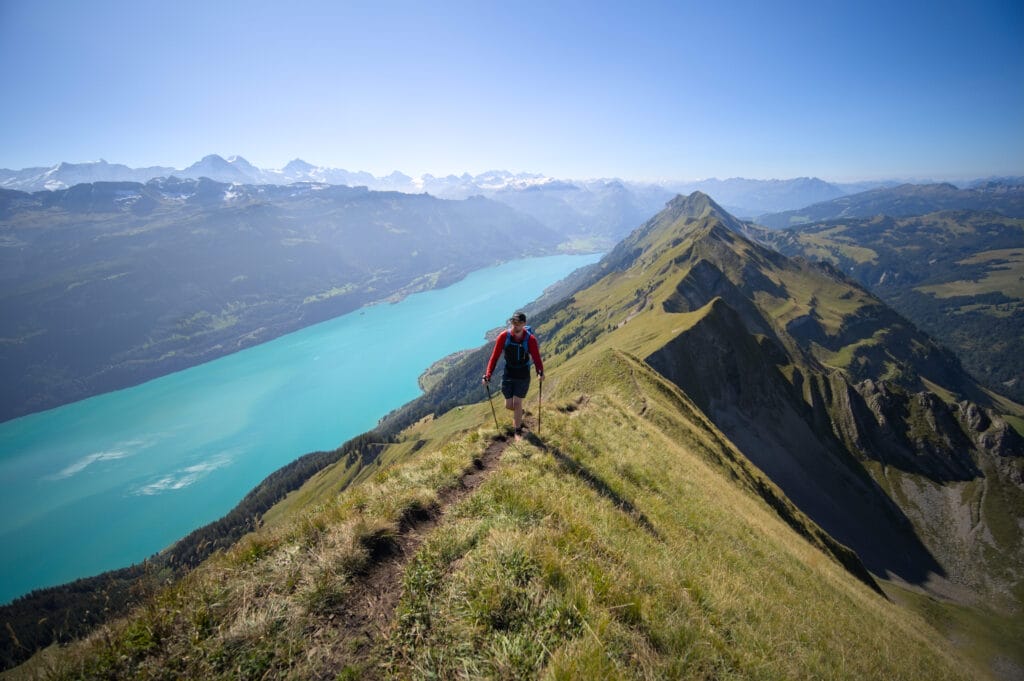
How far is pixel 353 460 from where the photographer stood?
145 meters

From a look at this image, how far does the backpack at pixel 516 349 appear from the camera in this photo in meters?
14.7

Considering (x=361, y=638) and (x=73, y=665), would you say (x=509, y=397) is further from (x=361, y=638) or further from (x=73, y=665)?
(x=73, y=665)

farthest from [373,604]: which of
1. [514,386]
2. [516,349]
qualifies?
[516,349]

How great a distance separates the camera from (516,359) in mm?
14844

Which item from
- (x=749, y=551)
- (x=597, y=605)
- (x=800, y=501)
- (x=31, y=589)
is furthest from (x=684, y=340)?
(x=31, y=589)

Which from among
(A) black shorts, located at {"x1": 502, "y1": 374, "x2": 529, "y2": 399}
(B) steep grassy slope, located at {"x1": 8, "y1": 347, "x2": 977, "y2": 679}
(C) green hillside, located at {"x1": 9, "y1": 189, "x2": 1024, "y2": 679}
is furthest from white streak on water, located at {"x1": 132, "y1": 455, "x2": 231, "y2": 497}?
(B) steep grassy slope, located at {"x1": 8, "y1": 347, "x2": 977, "y2": 679}

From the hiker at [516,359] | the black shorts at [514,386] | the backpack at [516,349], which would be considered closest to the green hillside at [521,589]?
the hiker at [516,359]

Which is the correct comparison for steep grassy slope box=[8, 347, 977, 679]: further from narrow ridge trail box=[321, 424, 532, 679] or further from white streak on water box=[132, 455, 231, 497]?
white streak on water box=[132, 455, 231, 497]

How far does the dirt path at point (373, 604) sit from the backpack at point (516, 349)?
19.8 ft

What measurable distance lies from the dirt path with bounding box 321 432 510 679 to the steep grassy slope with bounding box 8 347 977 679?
3 centimetres

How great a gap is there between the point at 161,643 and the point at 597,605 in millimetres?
6703

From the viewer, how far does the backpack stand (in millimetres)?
14672

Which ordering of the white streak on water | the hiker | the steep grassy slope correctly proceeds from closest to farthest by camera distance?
the steep grassy slope < the hiker < the white streak on water

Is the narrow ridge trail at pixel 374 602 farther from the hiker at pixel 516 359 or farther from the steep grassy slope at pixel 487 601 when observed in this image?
the hiker at pixel 516 359
